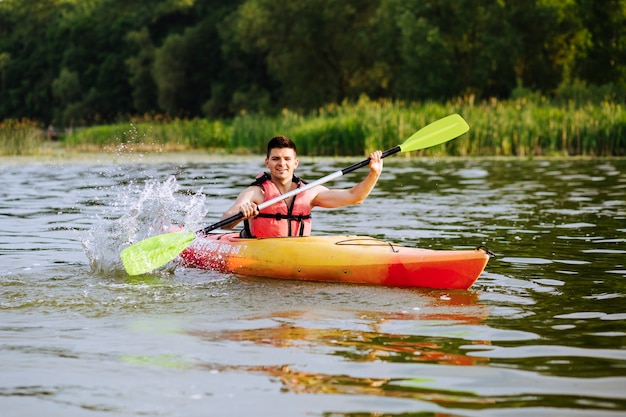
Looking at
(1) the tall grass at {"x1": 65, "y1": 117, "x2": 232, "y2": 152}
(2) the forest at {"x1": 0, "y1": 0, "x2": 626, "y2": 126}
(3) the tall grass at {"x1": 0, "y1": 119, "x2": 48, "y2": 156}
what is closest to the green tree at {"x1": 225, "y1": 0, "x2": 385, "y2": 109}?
(2) the forest at {"x1": 0, "y1": 0, "x2": 626, "y2": 126}

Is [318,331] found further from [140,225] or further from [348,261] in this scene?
[140,225]

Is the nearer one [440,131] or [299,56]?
[440,131]

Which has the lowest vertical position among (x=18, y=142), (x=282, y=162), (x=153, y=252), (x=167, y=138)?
(x=153, y=252)

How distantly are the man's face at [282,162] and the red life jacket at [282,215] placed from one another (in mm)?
90

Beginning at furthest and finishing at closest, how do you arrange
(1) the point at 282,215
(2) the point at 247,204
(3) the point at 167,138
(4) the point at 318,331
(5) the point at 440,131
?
1. (3) the point at 167,138
2. (5) the point at 440,131
3. (1) the point at 282,215
4. (2) the point at 247,204
5. (4) the point at 318,331

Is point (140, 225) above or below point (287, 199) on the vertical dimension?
below

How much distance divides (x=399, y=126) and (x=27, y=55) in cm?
5173

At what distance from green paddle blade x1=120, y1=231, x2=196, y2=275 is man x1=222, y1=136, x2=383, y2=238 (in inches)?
13.3

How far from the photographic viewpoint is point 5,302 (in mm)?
6145

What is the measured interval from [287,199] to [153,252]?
39.5 inches

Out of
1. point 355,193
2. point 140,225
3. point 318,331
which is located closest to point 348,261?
point 355,193

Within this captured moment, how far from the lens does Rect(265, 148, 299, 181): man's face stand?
7.39m

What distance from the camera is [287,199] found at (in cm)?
753

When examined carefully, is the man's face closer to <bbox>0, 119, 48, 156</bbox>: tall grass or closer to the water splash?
the water splash
